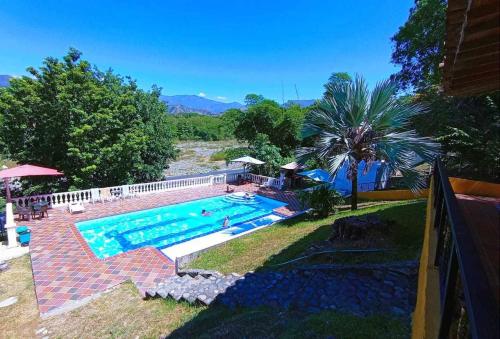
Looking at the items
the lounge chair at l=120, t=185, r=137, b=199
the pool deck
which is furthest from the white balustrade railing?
the pool deck

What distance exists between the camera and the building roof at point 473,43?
166 cm

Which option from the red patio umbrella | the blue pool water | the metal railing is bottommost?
the blue pool water

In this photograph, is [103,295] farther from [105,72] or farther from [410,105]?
[105,72]

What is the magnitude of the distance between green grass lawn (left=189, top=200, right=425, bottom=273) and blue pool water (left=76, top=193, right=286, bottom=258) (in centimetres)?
326

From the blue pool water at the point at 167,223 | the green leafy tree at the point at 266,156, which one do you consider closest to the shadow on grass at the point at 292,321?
the blue pool water at the point at 167,223

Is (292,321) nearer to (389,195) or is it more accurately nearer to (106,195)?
(389,195)

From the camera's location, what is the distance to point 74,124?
630 inches

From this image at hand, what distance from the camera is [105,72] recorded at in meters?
18.5

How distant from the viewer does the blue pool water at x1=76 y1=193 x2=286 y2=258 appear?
39.8ft

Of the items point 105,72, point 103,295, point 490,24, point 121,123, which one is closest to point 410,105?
point 490,24

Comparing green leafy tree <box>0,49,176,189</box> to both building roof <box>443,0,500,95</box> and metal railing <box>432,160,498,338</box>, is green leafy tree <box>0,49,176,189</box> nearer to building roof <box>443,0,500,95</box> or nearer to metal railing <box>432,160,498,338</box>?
building roof <box>443,0,500,95</box>

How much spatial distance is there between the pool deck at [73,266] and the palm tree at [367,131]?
20.5 feet

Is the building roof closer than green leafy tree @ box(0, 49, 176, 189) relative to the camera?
Yes

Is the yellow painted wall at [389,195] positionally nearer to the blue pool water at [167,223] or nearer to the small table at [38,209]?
the blue pool water at [167,223]
